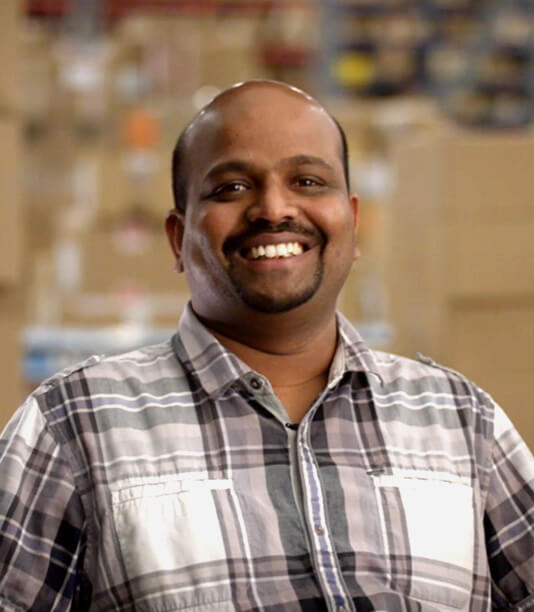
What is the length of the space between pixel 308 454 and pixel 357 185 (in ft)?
13.6

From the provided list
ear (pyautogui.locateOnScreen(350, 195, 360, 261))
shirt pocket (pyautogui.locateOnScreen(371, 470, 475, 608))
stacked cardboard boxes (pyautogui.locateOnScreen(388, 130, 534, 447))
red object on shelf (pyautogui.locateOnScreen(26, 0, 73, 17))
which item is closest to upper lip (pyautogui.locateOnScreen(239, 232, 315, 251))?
ear (pyautogui.locateOnScreen(350, 195, 360, 261))

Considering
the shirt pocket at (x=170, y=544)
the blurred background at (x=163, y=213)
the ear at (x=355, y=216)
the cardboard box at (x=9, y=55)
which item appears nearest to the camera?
the shirt pocket at (x=170, y=544)

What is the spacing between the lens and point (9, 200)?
2830mm

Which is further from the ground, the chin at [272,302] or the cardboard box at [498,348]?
the chin at [272,302]

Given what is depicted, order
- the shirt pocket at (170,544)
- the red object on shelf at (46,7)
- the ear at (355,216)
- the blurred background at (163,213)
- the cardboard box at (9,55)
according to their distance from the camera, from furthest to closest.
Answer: the red object on shelf at (46,7)
the blurred background at (163,213)
the cardboard box at (9,55)
the ear at (355,216)
the shirt pocket at (170,544)

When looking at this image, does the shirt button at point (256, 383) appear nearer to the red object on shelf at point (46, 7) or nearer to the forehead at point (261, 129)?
the forehead at point (261, 129)

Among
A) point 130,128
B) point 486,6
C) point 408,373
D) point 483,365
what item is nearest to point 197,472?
point 408,373

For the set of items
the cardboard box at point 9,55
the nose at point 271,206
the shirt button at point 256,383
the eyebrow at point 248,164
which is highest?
the cardboard box at point 9,55

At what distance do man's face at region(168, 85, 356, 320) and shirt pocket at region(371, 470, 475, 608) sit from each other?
239mm

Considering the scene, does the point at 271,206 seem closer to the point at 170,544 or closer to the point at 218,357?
the point at 218,357

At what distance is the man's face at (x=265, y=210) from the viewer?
1402mm

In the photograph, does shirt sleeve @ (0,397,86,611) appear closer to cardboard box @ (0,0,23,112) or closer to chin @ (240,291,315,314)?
chin @ (240,291,315,314)

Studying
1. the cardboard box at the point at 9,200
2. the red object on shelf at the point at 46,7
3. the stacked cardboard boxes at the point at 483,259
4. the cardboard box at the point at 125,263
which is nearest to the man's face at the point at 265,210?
the cardboard box at the point at 9,200

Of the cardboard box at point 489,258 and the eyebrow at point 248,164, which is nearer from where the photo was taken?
the eyebrow at point 248,164
